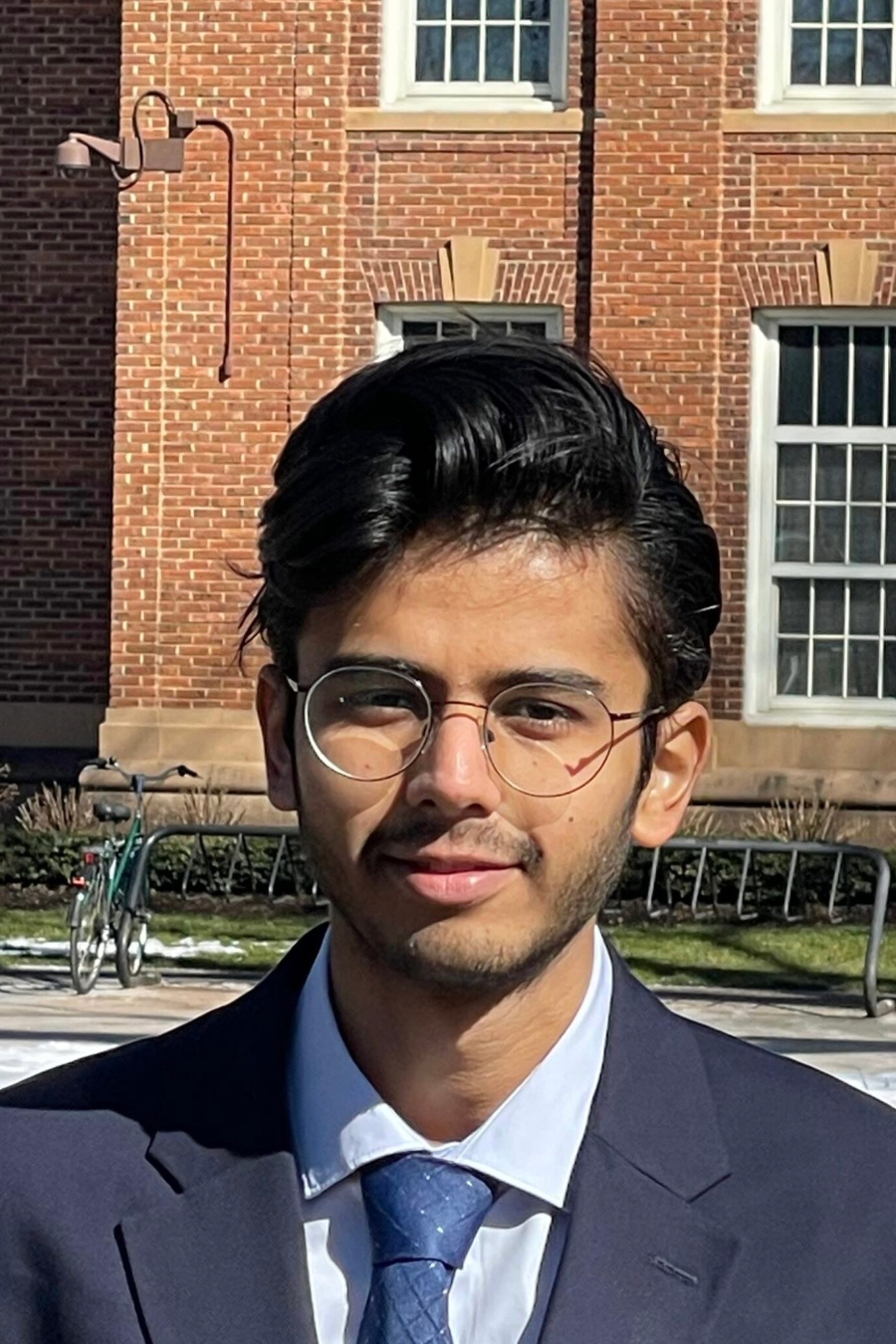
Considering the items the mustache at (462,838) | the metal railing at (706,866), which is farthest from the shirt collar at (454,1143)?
the metal railing at (706,866)

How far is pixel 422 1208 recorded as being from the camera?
2020mm

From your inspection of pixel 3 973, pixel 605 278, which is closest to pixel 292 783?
pixel 3 973

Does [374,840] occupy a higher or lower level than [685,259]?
lower

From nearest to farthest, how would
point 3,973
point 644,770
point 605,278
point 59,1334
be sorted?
point 59,1334 < point 644,770 < point 3,973 < point 605,278

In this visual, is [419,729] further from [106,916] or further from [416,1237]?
[106,916]

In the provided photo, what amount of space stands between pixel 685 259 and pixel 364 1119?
54.4 feet

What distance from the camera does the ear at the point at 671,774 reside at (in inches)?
88.3

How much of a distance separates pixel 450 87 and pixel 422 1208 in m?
17.3

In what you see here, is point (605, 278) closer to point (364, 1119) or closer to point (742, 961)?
point (742, 961)

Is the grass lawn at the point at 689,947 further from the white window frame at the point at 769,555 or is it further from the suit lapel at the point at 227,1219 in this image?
the suit lapel at the point at 227,1219

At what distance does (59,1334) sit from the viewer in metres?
2.03

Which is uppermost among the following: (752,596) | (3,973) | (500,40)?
(500,40)

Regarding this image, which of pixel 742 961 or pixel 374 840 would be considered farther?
pixel 742 961

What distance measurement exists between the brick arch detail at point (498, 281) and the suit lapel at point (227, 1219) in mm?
16448
